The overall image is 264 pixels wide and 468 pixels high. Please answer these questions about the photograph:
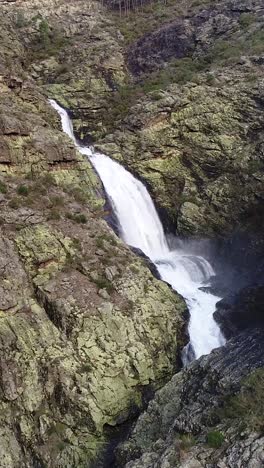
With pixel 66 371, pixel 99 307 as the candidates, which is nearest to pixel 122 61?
pixel 99 307

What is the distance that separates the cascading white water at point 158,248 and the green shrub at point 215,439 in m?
8.92

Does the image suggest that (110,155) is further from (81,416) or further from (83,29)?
(83,29)

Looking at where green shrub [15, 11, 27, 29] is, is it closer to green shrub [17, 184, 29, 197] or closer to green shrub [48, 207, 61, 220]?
green shrub [17, 184, 29, 197]

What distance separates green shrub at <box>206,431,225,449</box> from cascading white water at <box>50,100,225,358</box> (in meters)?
8.92

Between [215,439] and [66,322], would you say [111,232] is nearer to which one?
[66,322]

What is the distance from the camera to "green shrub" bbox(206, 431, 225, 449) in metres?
15.1

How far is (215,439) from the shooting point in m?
15.2

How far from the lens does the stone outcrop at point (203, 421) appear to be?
14727mm

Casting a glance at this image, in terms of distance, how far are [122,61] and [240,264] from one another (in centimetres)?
3332

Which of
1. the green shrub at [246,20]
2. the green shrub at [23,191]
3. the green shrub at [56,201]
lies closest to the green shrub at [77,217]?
the green shrub at [56,201]

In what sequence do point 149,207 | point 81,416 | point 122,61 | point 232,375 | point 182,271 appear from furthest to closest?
1. point 122,61
2. point 149,207
3. point 182,271
4. point 81,416
5. point 232,375

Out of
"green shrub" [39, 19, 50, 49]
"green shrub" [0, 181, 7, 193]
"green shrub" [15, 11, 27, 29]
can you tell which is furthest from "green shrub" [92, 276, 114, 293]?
"green shrub" [15, 11, 27, 29]

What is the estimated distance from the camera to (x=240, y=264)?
3366 cm

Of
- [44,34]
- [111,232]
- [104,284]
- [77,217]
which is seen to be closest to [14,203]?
[77,217]
